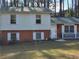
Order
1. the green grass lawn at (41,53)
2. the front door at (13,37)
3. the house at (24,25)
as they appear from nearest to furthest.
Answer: the green grass lawn at (41,53) < the front door at (13,37) < the house at (24,25)

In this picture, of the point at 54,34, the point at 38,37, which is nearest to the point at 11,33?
the point at 38,37

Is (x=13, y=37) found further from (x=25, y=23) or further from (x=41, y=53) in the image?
(x=41, y=53)

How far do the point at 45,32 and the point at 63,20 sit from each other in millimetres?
6723

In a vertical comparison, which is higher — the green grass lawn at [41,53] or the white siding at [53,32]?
the white siding at [53,32]

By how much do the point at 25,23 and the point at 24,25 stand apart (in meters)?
0.37

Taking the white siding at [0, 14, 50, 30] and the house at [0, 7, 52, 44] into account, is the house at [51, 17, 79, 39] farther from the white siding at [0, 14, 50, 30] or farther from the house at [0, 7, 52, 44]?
the white siding at [0, 14, 50, 30]

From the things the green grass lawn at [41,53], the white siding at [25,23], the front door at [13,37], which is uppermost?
the white siding at [25,23]

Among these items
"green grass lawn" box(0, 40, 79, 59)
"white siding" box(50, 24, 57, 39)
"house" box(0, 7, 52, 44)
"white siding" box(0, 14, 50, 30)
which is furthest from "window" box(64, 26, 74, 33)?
"green grass lawn" box(0, 40, 79, 59)

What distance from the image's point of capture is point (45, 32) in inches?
1550

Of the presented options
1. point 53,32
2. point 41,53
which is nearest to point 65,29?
point 53,32

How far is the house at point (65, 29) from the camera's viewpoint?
139 feet

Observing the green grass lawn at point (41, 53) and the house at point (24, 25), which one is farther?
the house at point (24, 25)

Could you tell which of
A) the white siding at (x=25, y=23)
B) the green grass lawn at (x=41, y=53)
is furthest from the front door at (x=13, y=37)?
the green grass lawn at (x=41, y=53)

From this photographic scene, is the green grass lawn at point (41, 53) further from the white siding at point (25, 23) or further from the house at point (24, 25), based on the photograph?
the white siding at point (25, 23)
